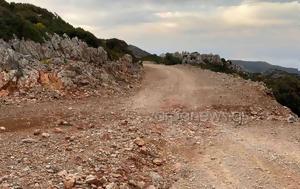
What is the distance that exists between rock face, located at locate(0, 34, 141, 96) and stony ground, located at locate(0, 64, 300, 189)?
158cm

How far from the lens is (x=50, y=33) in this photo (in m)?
30.6

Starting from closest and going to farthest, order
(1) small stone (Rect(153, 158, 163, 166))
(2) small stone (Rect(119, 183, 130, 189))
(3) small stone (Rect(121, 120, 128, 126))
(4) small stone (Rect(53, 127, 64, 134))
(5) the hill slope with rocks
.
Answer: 1. (2) small stone (Rect(119, 183, 130, 189))
2. (1) small stone (Rect(153, 158, 163, 166))
3. (4) small stone (Rect(53, 127, 64, 134))
4. (3) small stone (Rect(121, 120, 128, 126))
5. (5) the hill slope with rocks

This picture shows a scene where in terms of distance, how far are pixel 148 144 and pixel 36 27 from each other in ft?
53.6

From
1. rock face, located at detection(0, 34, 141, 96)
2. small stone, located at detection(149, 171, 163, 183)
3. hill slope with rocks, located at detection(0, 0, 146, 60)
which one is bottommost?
small stone, located at detection(149, 171, 163, 183)

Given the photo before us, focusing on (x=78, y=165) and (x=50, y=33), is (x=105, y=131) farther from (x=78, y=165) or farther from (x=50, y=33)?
(x=50, y=33)

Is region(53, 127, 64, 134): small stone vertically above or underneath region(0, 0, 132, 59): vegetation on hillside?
underneath

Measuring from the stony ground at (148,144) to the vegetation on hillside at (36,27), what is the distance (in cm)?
648

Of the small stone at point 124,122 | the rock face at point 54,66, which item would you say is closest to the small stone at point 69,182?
the small stone at point 124,122

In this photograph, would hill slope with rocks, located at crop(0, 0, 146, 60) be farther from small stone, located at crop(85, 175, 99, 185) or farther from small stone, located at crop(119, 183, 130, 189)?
small stone, located at crop(119, 183, 130, 189)

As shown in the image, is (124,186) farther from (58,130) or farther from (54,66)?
(54,66)

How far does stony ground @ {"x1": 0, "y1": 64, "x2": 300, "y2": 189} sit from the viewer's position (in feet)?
42.0

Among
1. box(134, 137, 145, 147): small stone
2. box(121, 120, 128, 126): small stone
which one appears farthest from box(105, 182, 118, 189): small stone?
box(121, 120, 128, 126): small stone

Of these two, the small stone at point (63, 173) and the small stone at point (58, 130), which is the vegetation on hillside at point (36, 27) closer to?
the small stone at point (58, 130)

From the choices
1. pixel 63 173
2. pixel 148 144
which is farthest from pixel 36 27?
pixel 63 173
